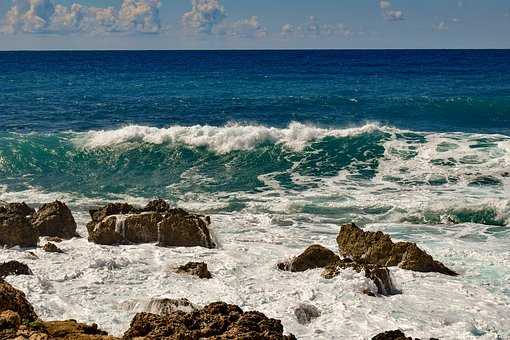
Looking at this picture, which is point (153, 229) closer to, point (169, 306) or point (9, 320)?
point (169, 306)

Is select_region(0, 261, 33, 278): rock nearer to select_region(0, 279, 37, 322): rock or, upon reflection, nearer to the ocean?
the ocean

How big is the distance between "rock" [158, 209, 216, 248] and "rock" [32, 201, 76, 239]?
2.76 metres

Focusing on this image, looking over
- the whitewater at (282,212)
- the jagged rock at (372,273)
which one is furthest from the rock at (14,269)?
the jagged rock at (372,273)

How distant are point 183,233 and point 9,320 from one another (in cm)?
893

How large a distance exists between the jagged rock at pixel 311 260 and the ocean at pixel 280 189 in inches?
13.6

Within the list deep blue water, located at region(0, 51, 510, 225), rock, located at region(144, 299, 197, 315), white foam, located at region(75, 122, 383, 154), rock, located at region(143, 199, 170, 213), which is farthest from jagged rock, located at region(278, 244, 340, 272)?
white foam, located at region(75, 122, 383, 154)

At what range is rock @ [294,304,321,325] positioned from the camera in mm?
12023

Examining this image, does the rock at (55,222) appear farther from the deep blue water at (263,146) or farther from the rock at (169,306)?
the rock at (169,306)

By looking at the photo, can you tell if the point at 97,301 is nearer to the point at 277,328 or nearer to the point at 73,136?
the point at 277,328

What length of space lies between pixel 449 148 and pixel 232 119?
16732mm

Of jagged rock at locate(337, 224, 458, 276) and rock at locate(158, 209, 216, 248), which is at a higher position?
jagged rock at locate(337, 224, 458, 276)

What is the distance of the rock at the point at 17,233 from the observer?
16578 mm

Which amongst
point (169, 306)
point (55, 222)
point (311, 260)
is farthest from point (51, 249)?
point (311, 260)

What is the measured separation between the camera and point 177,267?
48.8ft
